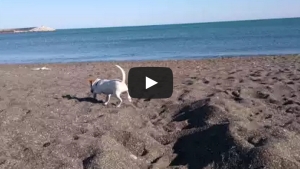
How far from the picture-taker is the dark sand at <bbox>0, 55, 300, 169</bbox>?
6.86m

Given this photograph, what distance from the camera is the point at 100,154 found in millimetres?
7008

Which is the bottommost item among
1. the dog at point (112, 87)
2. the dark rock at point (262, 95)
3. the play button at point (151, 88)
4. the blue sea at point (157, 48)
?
the blue sea at point (157, 48)

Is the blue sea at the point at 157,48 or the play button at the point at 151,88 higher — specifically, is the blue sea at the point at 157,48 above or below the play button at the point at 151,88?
below

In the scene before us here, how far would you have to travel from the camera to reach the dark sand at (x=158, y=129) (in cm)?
686

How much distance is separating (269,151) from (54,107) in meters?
5.37

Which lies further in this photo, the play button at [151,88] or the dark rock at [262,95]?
the play button at [151,88]

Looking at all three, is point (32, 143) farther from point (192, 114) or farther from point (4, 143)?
point (192, 114)

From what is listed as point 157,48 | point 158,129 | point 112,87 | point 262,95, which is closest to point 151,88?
point 112,87

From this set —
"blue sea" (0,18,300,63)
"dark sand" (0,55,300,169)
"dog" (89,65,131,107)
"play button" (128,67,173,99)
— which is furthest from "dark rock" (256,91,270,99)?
"blue sea" (0,18,300,63)

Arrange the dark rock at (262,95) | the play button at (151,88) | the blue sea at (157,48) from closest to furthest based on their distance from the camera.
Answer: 1. the dark rock at (262,95)
2. the play button at (151,88)
3. the blue sea at (157,48)

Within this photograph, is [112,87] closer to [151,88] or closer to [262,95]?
[151,88]

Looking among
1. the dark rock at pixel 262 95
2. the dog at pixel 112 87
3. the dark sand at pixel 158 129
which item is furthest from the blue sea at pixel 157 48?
the dog at pixel 112 87

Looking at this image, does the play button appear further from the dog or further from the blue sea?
the blue sea

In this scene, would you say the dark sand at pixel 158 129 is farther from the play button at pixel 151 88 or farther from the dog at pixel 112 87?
the play button at pixel 151 88
